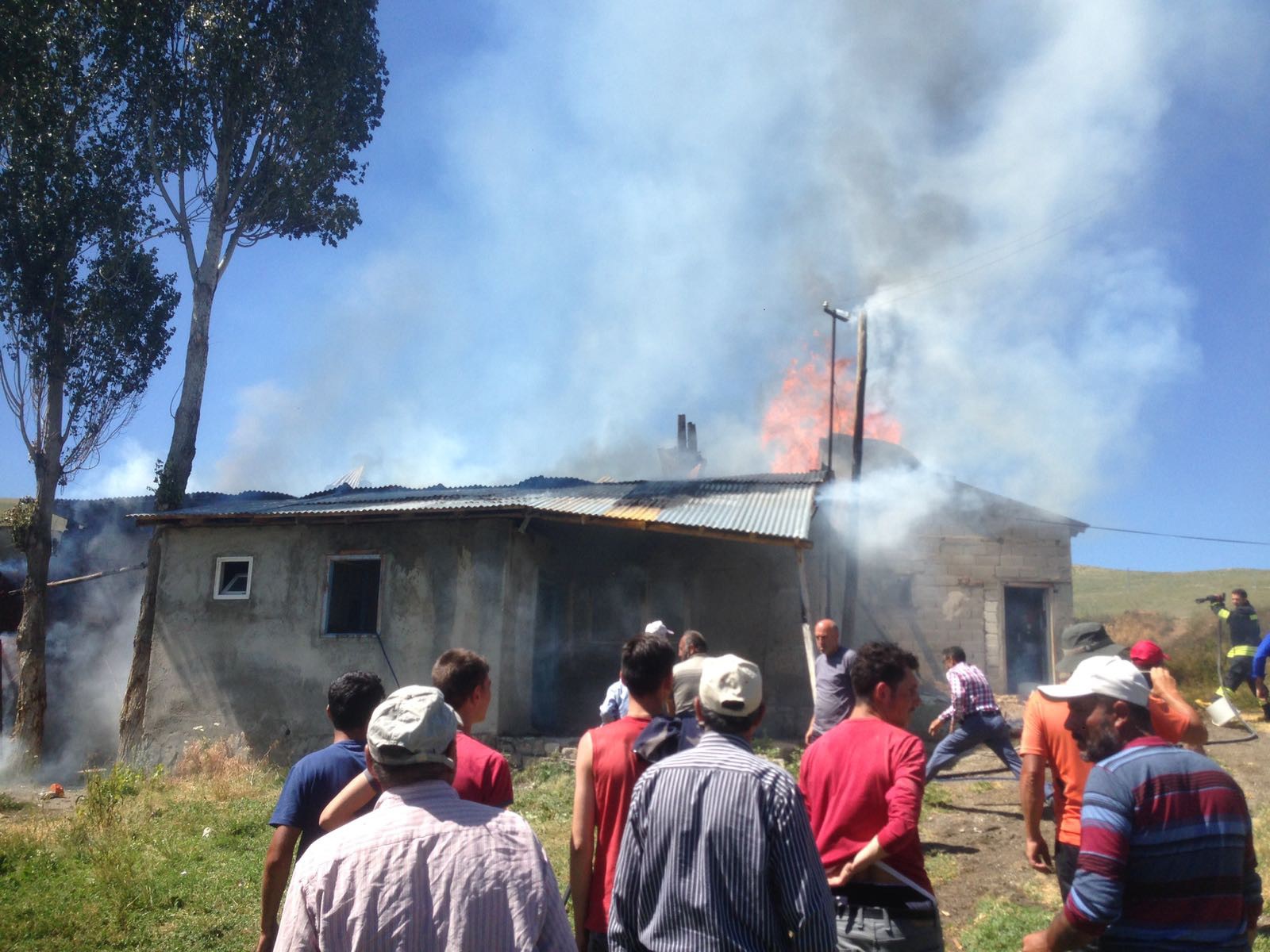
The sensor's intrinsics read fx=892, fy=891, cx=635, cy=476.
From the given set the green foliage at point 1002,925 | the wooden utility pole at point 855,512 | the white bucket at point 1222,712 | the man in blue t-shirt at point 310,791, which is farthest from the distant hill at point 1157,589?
the man in blue t-shirt at point 310,791

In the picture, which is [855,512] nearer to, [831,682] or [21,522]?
[831,682]

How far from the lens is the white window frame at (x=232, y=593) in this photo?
12562 mm

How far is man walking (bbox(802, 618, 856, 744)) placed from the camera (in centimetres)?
731

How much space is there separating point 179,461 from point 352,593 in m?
6.21

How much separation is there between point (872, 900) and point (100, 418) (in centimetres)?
1857

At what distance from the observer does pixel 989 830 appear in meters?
7.45

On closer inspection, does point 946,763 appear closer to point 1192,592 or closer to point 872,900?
point 872,900

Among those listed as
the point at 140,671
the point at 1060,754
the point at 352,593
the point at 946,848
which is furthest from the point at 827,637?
the point at 140,671

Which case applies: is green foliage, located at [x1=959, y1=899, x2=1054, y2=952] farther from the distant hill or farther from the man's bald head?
the distant hill

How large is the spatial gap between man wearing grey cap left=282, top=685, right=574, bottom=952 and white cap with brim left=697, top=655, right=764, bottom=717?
0.65 metres

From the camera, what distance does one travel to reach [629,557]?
14.1 meters

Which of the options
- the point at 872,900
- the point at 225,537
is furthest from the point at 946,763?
the point at 225,537

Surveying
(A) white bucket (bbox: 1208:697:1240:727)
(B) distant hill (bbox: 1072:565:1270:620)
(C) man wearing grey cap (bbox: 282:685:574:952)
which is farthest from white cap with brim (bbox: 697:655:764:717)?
(B) distant hill (bbox: 1072:565:1270:620)

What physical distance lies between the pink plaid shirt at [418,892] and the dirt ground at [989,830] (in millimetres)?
3935
